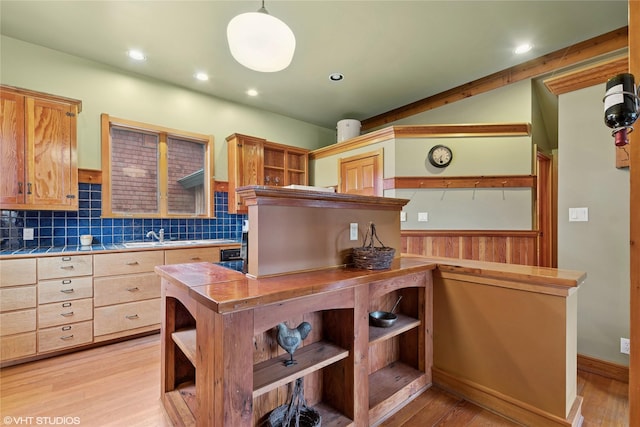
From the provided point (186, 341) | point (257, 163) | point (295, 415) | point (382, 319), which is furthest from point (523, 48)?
point (186, 341)

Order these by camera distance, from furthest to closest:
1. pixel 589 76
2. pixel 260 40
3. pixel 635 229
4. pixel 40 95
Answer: pixel 40 95, pixel 589 76, pixel 260 40, pixel 635 229

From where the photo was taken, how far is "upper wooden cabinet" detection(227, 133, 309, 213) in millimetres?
3979

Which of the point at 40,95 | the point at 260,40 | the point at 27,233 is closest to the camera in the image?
the point at 260,40

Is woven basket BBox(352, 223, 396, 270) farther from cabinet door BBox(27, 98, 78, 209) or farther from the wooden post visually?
cabinet door BBox(27, 98, 78, 209)

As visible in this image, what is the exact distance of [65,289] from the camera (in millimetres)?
2477

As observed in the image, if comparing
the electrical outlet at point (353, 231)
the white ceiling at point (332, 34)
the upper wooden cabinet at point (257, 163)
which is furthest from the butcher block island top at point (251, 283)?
the upper wooden cabinet at point (257, 163)

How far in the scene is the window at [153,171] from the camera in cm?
327

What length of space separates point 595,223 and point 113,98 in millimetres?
4953

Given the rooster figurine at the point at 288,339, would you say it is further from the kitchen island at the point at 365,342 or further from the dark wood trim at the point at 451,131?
the dark wood trim at the point at 451,131

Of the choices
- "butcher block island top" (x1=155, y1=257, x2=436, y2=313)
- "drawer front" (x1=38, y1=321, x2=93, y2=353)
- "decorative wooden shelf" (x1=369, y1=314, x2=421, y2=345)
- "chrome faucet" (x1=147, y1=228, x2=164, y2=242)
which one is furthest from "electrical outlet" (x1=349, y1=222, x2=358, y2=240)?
"chrome faucet" (x1=147, y1=228, x2=164, y2=242)

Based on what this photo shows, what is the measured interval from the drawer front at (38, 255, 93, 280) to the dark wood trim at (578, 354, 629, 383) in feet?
14.2

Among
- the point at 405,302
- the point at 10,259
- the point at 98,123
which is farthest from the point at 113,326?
the point at 405,302

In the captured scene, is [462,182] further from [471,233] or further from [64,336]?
[64,336]

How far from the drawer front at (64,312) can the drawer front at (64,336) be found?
0.05 metres
